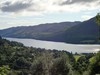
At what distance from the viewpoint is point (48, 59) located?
2598 inches

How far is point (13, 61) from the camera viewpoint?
198 meters

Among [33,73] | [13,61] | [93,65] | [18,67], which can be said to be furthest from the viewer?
[13,61]

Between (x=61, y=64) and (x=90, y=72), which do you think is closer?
(x=90, y=72)

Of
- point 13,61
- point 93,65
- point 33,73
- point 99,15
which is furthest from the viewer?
point 13,61

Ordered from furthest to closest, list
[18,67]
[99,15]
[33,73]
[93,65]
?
1. [18,67]
2. [33,73]
3. [93,65]
4. [99,15]

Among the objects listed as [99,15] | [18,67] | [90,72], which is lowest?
[18,67]

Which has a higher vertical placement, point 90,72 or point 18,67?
point 90,72

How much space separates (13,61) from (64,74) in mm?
134685

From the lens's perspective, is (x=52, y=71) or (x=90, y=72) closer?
(x=90, y=72)

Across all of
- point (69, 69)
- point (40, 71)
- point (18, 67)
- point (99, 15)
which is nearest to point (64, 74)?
point (69, 69)

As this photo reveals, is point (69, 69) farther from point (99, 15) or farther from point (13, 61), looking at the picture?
point (13, 61)

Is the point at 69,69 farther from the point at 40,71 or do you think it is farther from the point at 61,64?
the point at 40,71

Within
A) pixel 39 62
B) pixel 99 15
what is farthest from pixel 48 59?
pixel 99 15

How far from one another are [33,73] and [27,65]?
5035 inches
